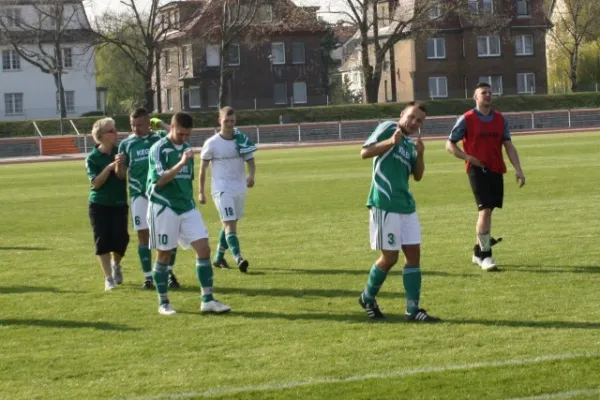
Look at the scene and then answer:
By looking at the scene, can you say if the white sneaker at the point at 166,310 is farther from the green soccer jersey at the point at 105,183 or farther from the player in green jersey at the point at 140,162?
the green soccer jersey at the point at 105,183

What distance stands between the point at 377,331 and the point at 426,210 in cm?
1096

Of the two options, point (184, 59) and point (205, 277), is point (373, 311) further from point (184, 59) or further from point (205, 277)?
point (184, 59)

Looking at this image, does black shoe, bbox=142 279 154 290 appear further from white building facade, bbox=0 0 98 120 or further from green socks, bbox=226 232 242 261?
white building facade, bbox=0 0 98 120

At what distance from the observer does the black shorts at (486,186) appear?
12.9 metres

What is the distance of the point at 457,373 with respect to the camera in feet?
25.5

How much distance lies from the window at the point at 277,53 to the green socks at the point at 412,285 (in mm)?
78399

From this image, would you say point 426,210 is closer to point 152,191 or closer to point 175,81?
point 152,191

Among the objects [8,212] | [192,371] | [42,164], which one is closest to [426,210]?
[8,212]

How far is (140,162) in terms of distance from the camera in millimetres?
12031

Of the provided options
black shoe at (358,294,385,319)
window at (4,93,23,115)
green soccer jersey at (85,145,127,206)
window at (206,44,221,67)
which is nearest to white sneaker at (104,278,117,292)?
green soccer jersey at (85,145,127,206)

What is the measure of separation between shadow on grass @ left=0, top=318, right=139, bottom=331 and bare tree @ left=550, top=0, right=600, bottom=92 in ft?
258

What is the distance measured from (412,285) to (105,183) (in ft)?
12.9

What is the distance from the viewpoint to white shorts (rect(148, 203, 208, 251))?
10414 mm

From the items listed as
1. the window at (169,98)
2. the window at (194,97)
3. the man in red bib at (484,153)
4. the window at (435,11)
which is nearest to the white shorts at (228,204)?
the man in red bib at (484,153)
